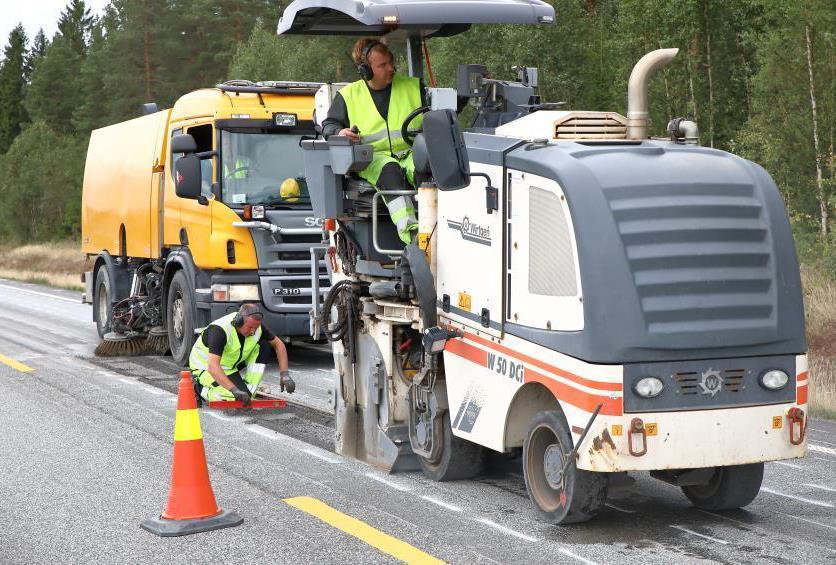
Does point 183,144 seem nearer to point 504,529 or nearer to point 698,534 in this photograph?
point 504,529

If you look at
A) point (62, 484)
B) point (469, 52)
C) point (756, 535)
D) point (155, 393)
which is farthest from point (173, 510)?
point (469, 52)

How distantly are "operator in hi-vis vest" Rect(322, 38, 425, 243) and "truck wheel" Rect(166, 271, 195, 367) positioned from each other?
5819 mm

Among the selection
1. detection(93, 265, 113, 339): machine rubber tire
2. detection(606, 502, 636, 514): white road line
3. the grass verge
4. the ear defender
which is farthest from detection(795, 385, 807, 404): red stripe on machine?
the grass verge

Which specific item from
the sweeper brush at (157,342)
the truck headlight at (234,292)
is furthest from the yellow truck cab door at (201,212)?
the sweeper brush at (157,342)

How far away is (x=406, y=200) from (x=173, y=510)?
244cm

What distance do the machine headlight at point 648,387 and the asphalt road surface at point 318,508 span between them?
769 mm

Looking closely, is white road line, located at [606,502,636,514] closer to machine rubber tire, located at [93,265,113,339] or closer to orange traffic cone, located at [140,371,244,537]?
orange traffic cone, located at [140,371,244,537]

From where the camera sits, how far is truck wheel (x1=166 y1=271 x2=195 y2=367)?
13.5 metres

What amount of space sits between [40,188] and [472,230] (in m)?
58.4

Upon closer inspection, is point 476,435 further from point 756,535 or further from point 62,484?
point 62,484

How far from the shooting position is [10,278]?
36.2 meters

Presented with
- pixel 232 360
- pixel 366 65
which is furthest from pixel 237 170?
pixel 366 65

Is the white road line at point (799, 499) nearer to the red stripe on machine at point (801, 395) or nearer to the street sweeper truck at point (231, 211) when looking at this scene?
the red stripe on machine at point (801, 395)

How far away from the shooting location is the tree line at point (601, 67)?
24312 mm
